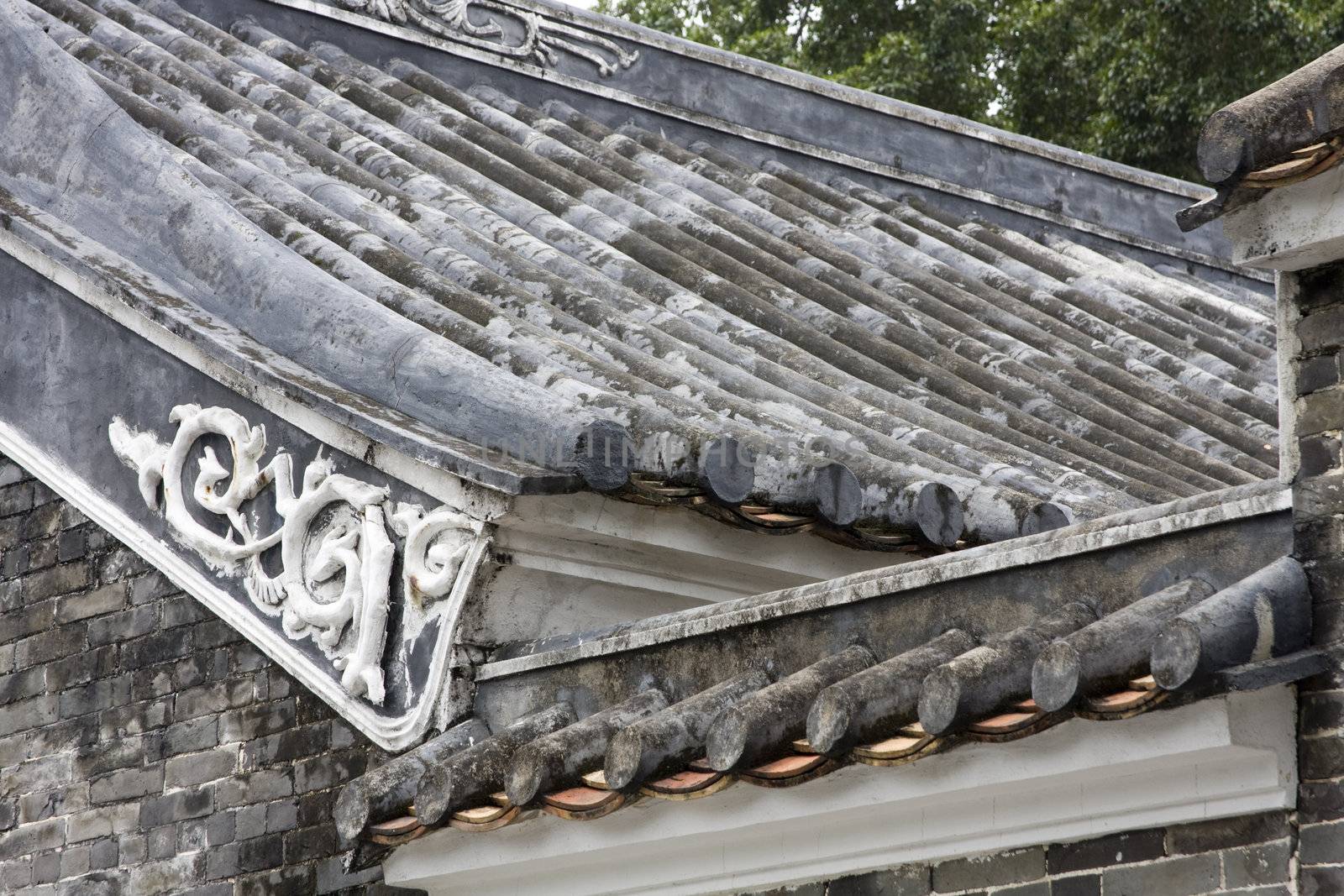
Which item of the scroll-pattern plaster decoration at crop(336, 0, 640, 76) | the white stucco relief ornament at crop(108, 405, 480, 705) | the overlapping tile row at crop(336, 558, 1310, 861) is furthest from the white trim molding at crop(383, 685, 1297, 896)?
the scroll-pattern plaster decoration at crop(336, 0, 640, 76)

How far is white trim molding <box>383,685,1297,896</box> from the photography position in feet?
13.7

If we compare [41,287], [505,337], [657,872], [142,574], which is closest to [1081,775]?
[657,872]

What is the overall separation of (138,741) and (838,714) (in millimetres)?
3008

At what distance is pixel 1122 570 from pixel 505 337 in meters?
2.41

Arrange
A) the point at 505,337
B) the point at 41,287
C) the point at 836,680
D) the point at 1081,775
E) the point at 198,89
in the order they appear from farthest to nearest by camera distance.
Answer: the point at 198,89, the point at 41,287, the point at 505,337, the point at 836,680, the point at 1081,775

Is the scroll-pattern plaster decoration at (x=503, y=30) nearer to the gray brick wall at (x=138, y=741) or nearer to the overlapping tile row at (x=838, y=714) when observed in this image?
the gray brick wall at (x=138, y=741)

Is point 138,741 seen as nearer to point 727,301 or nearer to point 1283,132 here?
point 727,301

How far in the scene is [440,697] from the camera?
5.64 metres

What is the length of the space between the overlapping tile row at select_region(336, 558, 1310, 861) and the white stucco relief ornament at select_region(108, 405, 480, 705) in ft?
1.35

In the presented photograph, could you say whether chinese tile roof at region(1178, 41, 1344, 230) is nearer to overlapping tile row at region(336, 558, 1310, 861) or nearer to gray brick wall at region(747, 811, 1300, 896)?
Answer: overlapping tile row at region(336, 558, 1310, 861)

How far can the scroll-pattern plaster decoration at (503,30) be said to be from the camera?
384 inches

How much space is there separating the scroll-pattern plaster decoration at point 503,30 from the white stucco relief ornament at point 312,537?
3.80 metres

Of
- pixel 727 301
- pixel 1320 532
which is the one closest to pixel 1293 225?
pixel 1320 532

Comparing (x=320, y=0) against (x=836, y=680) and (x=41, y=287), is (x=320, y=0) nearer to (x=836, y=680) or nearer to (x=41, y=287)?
(x=41, y=287)
